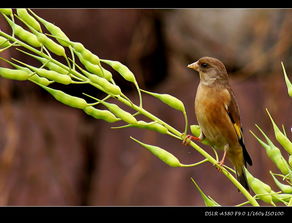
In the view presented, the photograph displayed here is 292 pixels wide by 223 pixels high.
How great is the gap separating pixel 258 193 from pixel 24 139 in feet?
11.6

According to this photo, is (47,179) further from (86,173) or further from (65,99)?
(65,99)

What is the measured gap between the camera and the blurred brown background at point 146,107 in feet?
13.9

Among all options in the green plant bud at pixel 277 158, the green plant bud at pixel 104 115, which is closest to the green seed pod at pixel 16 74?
the green plant bud at pixel 104 115

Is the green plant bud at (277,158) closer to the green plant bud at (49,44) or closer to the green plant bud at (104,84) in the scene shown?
the green plant bud at (104,84)

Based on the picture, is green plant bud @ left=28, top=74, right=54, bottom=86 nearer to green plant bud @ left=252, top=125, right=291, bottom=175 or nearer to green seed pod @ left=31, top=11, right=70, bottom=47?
green seed pod @ left=31, top=11, right=70, bottom=47

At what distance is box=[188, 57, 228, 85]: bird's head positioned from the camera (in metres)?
1.85

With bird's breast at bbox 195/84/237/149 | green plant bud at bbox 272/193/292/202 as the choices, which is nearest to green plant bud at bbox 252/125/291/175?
green plant bud at bbox 272/193/292/202

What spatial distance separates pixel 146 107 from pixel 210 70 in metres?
2.57

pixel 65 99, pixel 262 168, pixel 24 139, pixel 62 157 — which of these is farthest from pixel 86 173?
pixel 65 99

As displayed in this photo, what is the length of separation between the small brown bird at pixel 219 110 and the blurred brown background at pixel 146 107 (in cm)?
220

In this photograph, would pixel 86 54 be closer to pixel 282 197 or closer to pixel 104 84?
pixel 104 84

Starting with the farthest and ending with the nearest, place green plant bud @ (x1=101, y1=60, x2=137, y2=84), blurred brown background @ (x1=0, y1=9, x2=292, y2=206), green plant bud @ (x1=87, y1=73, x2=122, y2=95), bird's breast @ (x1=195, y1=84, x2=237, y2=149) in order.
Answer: blurred brown background @ (x1=0, y1=9, x2=292, y2=206)
bird's breast @ (x1=195, y1=84, x2=237, y2=149)
green plant bud @ (x1=101, y1=60, x2=137, y2=84)
green plant bud @ (x1=87, y1=73, x2=122, y2=95)

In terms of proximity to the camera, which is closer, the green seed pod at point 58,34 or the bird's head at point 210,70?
the green seed pod at point 58,34

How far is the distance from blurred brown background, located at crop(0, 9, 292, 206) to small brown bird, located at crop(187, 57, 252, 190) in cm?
220
